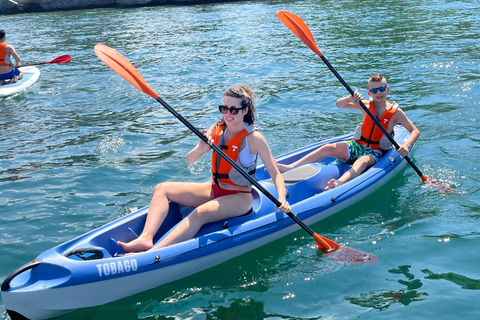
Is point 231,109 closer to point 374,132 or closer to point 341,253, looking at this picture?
point 341,253

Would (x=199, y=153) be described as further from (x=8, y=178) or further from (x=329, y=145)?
(x=8, y=178)

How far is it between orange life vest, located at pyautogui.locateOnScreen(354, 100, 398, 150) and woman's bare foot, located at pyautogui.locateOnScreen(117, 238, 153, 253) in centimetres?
313

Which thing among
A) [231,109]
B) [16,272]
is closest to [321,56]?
[231,109]

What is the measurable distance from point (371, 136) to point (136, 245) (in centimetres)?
327

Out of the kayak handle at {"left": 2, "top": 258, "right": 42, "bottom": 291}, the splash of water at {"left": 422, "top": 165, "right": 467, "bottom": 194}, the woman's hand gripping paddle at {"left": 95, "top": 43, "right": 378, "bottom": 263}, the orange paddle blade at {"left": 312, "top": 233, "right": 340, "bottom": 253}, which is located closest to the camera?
the kayak handle at {"left": 2, "top": 258, "right": 42, "bottom": 291}

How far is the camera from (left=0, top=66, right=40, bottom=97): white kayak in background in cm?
A: 1028

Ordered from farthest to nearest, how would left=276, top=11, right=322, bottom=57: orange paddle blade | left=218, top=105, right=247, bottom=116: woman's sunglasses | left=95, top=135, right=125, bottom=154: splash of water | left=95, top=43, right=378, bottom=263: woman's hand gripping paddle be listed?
left=95, top=135, right=125, bottom=154: splash of water, left=276, top=11, right=322, bottom=57: orange paddle blade, left=95, top=43, right=378, bottom=263: woman's hand gripping paddle, left=218, top=105, right=247, bottom=116: woman's sunglasses

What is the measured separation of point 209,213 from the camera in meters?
4.54

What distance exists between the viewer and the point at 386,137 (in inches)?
242

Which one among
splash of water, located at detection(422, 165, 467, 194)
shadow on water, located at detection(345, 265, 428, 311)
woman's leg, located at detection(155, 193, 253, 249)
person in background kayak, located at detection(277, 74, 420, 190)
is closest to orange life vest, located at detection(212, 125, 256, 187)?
woman's leg, located at detection(155, 193, 253, 249)

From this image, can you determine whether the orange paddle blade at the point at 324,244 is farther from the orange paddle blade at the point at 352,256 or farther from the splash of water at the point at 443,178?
the splash of water at the point at 443,178

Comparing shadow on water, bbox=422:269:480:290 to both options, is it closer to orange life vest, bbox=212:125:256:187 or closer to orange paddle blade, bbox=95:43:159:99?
orange life vest, bbox=212:125:256:187

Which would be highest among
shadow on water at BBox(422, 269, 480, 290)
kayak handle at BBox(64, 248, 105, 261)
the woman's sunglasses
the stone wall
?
the stone wall

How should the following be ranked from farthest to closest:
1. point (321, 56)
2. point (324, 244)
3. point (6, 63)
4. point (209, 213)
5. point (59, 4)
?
point (59, 4)
point (6, 63)
point (321, 56)
point (324, 244)
point (209, 213)
